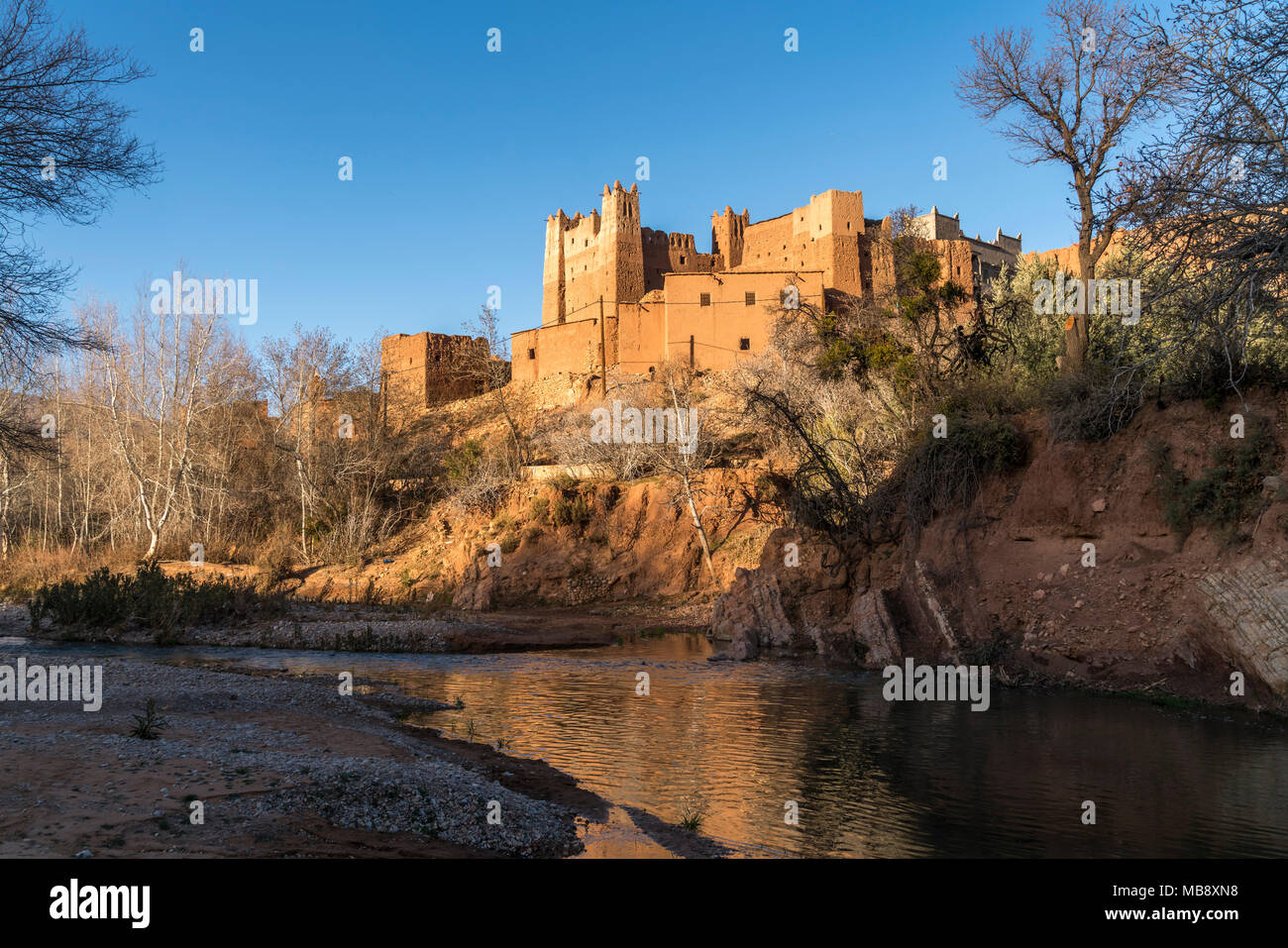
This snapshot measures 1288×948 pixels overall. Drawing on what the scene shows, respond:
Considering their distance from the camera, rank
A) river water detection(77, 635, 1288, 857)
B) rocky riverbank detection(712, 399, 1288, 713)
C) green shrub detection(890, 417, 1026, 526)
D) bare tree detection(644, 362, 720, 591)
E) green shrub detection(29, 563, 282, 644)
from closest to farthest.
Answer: river water detection(77, 635, 1288, 857), rocky riverbank detection(712, 399, 1288, 713), green shrub detection(890, 417, 1026, 526), green shrub detection(29, 563, 282, 644), bare tree detection(644, 362, 720, 591)

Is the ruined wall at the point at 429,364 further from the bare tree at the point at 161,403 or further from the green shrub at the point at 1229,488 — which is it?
the green shrub at the point at 1229,488

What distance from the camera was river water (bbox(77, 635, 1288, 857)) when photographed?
7.75 metres

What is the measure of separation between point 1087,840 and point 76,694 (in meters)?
11.6

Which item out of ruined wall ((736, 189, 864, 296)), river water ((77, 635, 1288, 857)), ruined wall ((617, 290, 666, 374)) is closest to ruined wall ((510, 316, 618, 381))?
ruined wall ((617, 290, 666, 374))

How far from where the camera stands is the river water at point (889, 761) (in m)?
7.75

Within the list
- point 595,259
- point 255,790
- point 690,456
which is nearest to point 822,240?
point 595,259

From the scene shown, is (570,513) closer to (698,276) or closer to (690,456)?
(690,456)

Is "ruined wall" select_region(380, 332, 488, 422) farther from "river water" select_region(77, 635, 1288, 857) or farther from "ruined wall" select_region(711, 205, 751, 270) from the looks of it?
"river water" select_region(77, 635, 1288, 857)

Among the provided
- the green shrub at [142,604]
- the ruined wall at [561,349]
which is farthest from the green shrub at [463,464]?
the green shrub at [142,604]

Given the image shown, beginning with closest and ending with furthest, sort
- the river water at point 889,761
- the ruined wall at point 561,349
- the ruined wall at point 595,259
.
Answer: the river water at point 889,761 < the ruined wall at point 561,349 < the ruined wall at point 595,259

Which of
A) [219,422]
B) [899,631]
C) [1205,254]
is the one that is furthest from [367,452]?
[1205,254]

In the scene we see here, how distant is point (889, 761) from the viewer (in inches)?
408

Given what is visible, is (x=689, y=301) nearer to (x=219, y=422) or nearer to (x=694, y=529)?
(x=694, y=529)
